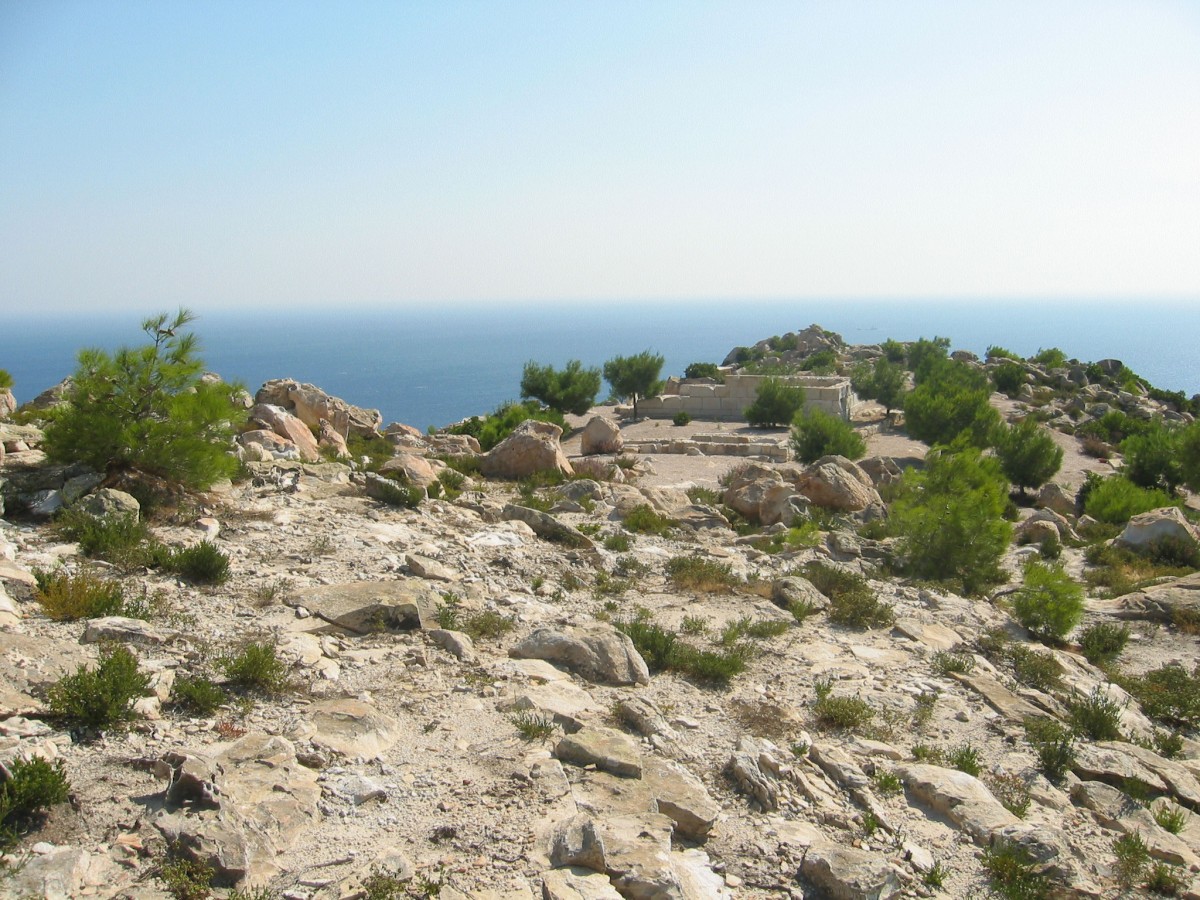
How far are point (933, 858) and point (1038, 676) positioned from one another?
4.34 m

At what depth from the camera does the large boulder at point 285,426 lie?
16688 mm

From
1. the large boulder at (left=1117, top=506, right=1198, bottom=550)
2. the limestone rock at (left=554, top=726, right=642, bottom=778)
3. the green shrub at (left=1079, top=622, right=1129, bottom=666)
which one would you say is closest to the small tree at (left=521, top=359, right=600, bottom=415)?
the large boulder at (left=1117, top=506, right=1198, bottom=550)

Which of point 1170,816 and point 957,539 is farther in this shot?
point 957,539

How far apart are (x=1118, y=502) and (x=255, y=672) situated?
19.8 meters

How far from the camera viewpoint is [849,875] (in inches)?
188

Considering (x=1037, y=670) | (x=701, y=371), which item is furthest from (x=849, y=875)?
(x=701, y=371)

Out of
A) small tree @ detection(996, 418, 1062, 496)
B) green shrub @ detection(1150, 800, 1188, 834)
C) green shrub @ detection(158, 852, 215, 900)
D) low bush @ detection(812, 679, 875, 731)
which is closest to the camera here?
green shrub @ detection(158, 852, 215, 900)

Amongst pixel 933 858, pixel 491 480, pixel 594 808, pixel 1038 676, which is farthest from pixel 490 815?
pixel 491 480

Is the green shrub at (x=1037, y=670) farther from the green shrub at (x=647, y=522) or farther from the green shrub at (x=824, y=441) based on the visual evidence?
the green shrub at (x=824, y=441)

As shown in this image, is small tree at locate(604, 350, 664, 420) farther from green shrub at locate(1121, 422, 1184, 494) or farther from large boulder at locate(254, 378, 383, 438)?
green shrub at locate(1121, 422, 1184, 494)

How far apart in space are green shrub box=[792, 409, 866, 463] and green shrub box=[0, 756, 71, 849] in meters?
21.4

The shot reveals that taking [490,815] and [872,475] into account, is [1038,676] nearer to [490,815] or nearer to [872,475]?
[490,815]

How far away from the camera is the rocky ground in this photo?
4.42 m

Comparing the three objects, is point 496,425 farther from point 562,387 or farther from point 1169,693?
point 1169,693
